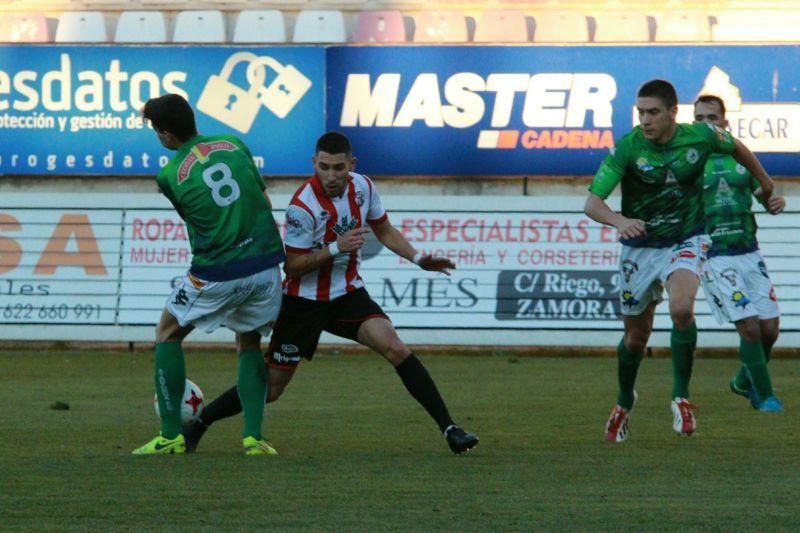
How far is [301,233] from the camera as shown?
798cm

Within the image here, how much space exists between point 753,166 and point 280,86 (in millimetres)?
10591

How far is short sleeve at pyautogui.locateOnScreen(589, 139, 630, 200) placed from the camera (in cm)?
846

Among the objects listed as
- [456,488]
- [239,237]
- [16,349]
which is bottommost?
[16,349]

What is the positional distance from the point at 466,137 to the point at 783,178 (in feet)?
12.1

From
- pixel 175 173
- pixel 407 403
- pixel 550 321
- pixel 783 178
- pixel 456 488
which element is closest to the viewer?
pixel 456 488

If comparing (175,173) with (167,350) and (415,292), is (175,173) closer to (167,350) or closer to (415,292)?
(167,350)

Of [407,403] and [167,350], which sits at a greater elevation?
[167,350]

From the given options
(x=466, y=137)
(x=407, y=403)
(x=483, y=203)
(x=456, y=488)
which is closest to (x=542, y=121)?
(x=466, y=137)

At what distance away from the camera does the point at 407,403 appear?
37.2 ft

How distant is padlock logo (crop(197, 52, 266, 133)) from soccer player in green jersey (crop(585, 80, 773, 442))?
428 inches

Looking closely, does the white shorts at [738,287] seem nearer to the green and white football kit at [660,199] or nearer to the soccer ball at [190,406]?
the green and white football kit at [660,199]

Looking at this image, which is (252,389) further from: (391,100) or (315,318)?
(391,100)

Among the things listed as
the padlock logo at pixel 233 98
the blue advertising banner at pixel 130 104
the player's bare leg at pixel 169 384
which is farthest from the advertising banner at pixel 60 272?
the player's bare leg at pixel 169 384

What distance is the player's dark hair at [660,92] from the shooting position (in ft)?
27.9
